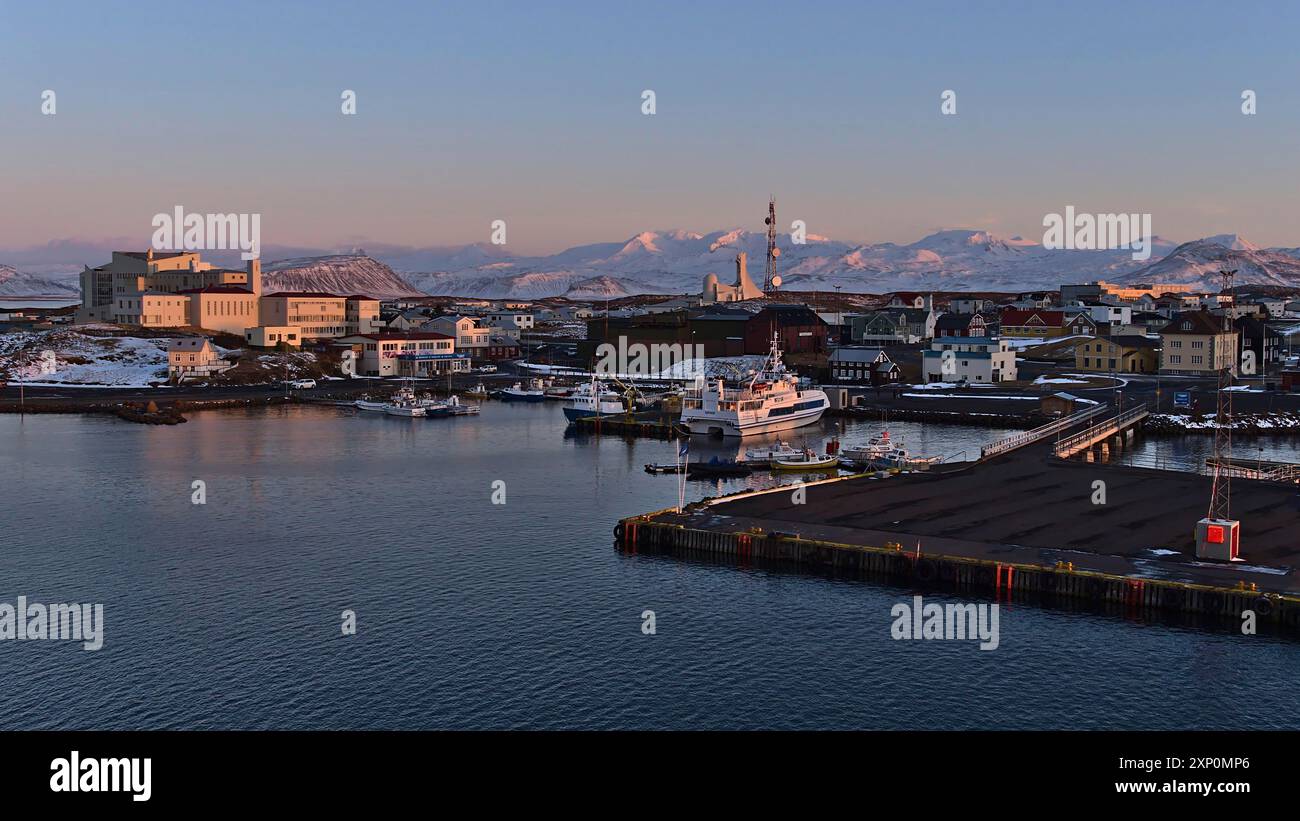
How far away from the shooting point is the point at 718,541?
1298 inches

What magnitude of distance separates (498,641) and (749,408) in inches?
1405

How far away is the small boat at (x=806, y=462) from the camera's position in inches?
1912

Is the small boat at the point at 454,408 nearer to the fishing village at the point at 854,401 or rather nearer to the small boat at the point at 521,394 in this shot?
the fishing village at the point at 854,401

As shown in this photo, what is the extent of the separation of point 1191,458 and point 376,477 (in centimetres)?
3272

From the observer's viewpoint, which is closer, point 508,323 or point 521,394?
point 521,394

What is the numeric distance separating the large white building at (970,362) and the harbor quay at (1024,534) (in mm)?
36010

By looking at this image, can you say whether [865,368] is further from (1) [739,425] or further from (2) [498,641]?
(2) [498,641]

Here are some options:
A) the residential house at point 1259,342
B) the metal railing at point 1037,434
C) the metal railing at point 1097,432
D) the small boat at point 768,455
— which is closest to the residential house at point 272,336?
the small boat at point 768,455

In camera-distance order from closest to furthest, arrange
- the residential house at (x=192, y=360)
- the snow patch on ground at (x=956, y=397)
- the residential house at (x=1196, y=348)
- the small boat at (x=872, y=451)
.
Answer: the small boat at (x=872, y=451) → the snow patch on ground at (x=956, y=397) → the residential house at (x=1196, y=348) → the residential house at (x=192, y=360)

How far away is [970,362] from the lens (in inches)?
3113

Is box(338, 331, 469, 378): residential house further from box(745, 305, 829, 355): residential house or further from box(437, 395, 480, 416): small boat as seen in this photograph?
box(745, 305, 829, 355): residential house

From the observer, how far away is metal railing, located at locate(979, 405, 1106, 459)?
4750 centimetres

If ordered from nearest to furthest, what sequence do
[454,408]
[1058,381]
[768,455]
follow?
[768,455] < [454,408] < [1058,381]

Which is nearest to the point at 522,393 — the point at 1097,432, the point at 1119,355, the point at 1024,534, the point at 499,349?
the point at 499,349
